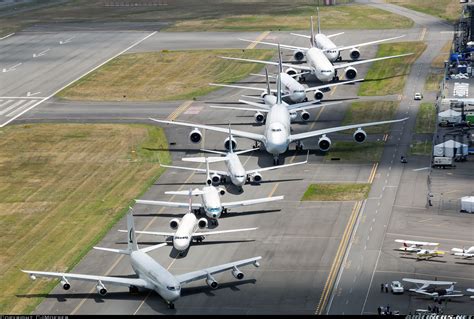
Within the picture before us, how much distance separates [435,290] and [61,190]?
65.4 metres

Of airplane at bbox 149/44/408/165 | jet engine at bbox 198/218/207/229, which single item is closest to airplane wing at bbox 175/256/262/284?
jet engine at bbox 198/218/207/229

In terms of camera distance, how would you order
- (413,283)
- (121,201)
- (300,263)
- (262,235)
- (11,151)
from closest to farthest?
(413,283) → (300,263) → (262,235) → (121,201) → (11,151)

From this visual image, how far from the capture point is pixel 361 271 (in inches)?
4995

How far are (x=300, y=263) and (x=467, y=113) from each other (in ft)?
247

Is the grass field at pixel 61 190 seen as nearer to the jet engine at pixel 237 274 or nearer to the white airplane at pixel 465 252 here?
the jet engine at pixel 237 274

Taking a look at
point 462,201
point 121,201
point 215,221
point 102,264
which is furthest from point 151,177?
point 462,201

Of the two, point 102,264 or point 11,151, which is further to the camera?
point 11,151

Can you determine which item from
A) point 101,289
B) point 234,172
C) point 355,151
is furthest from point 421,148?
point 101,289

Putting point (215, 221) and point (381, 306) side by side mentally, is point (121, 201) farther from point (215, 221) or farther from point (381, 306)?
point (381, 306)

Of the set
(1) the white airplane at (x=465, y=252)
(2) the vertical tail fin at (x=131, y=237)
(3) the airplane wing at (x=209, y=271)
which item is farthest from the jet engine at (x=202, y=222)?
(1) the white airplane at (x=465, y=252)

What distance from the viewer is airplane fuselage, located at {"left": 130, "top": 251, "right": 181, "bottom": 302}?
381 feet

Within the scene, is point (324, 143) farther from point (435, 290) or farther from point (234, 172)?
point (435, 290)

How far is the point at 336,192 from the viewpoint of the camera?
156750mm

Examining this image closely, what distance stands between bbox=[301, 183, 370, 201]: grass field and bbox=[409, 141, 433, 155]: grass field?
19.1 meters
